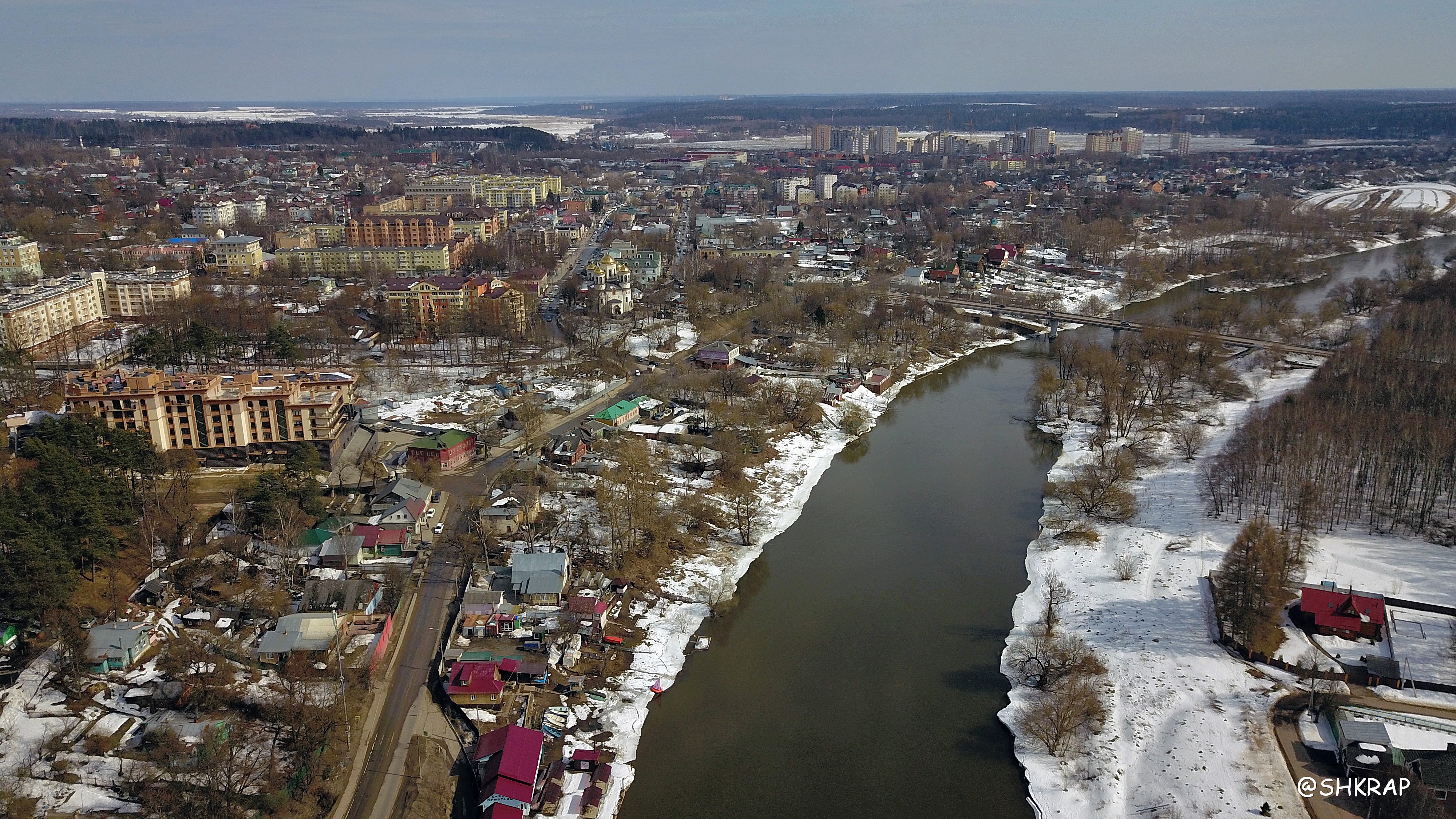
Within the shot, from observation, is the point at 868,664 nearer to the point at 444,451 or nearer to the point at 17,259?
the point at 444,451

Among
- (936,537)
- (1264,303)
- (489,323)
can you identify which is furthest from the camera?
(1264,303)

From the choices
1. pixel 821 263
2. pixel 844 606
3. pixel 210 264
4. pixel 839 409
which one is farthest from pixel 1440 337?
pixel 210 264

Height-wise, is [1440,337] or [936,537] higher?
[1440,337]

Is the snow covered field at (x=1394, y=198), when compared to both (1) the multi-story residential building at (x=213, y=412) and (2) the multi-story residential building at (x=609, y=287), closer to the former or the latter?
(2) the multi-story residential building at (x=609, y=287)

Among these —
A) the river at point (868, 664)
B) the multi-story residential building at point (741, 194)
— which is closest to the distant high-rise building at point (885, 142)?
the multi-story residential building at point (741, 194)

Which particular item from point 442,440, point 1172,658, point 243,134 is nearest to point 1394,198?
point 1172,658

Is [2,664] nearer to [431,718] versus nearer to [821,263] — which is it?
[431,718]

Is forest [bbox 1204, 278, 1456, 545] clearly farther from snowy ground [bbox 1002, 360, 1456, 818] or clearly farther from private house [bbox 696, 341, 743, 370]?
private house [bbox 696, 341, 743, 370]

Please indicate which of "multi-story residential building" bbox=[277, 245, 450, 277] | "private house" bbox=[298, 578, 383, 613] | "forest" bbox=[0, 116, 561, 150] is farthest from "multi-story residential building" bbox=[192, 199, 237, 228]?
"forest" bbox=[0, 116, 561, 150]
